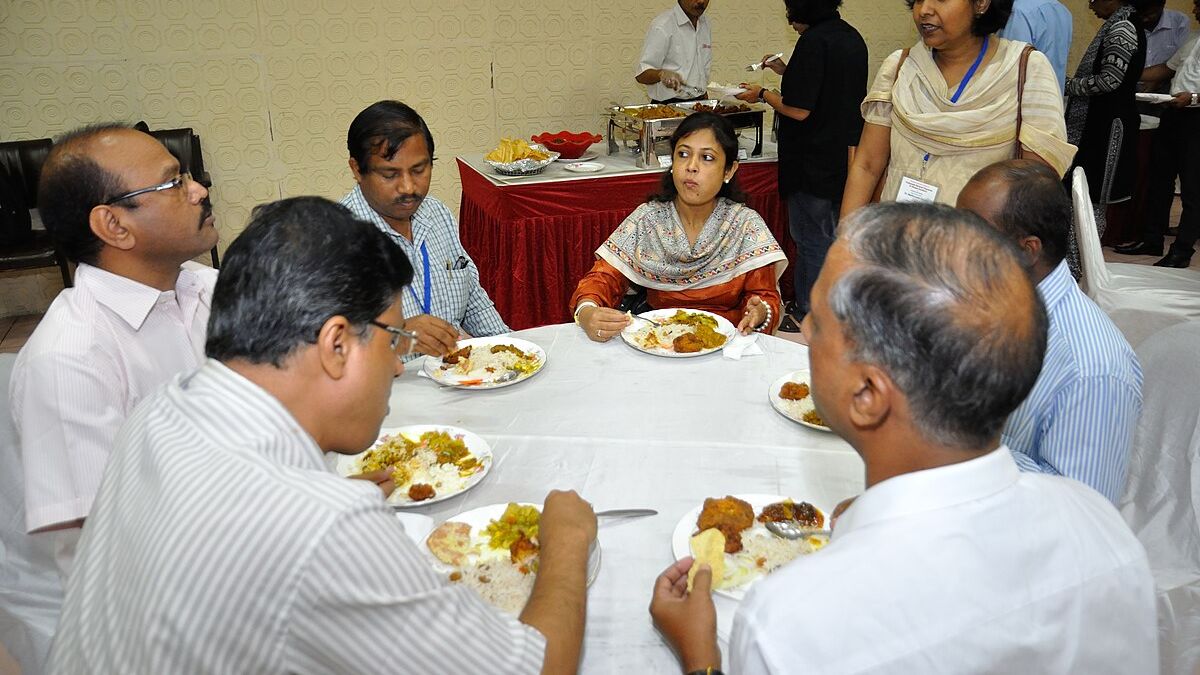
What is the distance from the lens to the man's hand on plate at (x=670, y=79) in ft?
18.6

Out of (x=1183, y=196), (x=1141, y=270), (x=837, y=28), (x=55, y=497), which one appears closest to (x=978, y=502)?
(x=55, y=497)

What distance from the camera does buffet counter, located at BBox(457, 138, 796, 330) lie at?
14.1ft

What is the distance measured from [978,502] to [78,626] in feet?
3.79

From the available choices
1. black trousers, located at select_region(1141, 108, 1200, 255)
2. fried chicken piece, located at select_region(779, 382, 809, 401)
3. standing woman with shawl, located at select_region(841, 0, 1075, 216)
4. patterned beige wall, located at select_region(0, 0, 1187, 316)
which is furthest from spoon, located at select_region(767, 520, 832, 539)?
black trousers, located at select_region(1141, 108, 1200, 255)

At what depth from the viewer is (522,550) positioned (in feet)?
4.72

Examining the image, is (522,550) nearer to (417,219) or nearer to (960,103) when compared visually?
(417,219)

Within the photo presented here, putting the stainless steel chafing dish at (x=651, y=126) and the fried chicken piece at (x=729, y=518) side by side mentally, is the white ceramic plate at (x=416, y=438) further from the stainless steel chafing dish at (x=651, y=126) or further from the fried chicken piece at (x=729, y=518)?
the stainless steel chafing dish at (x=651, y=126)

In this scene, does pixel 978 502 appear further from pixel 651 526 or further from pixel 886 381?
pixel 651 526

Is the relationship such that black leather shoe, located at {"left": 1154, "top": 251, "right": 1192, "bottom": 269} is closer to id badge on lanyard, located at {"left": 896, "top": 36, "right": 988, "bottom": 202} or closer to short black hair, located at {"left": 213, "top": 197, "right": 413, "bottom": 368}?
id badge on lanyard, located at {"left": 896, "top": 36, "right": 988, "bottom": 202}

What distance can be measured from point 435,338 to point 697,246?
49.7 inches

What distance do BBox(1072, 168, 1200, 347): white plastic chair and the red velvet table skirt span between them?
236cm

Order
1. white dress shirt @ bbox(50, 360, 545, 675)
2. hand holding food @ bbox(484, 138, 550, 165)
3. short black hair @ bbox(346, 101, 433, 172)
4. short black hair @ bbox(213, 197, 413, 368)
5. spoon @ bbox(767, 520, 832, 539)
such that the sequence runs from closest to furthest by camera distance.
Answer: white dress shirt @ bbox(50, 360, 545, 675)
short black hair @ bbox(213, 197, 413, 368)
spoon @ bbox(767, 520, 832, 539)
short black hair @ bbox(346, 101, 433, 172)
hand holding food @ bbox(484, 138, 550, 165)

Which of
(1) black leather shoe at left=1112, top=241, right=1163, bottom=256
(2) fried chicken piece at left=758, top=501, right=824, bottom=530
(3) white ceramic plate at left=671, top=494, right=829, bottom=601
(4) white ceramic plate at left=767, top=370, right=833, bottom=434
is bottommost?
(1) black leather shoe at left=1112, top=241, right=1163, bottom=256

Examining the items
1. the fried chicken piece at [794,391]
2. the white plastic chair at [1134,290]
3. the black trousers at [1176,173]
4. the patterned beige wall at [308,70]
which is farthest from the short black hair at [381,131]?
the black trousers at [1176,173]
